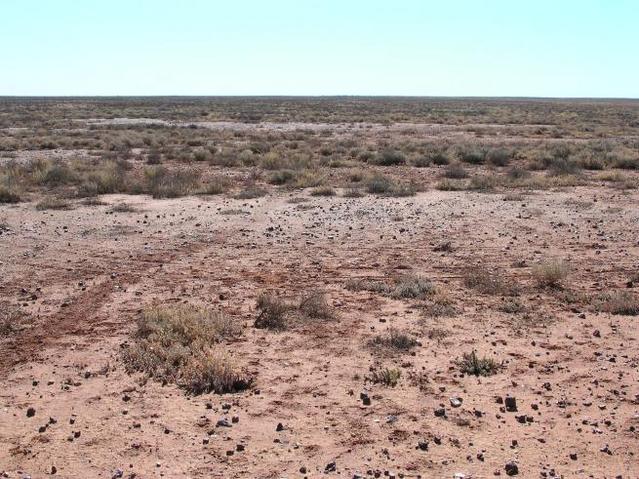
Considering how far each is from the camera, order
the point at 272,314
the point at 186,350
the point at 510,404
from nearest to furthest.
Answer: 1. the point at 510,404
2. the point at 186,350
3. the point at 272,314

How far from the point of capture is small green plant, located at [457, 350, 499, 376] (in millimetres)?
6734

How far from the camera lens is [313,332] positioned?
26.2 ft

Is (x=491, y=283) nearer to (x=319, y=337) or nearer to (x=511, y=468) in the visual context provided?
(x=319, y=337)

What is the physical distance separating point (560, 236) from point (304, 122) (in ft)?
159

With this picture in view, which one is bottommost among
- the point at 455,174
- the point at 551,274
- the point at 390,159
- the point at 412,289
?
the point at 412,289

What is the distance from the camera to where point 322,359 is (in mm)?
7164

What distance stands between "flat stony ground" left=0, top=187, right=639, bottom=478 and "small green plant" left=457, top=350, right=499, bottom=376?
154 mm

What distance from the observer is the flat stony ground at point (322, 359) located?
5.24 m

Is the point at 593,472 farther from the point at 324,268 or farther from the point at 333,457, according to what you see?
the point at 324,268

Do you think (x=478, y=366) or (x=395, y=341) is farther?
(x=395, y=341)

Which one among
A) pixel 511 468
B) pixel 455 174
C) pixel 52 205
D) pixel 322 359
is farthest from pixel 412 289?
pixel 455 174

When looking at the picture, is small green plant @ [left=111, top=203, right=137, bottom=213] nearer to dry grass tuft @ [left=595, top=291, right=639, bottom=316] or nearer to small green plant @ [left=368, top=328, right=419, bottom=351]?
small green plant @ [left=368, top=328, right=419, bottom=351]

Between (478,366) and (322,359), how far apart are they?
1.67m

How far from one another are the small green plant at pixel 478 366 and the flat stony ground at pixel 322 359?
154 millimetres
